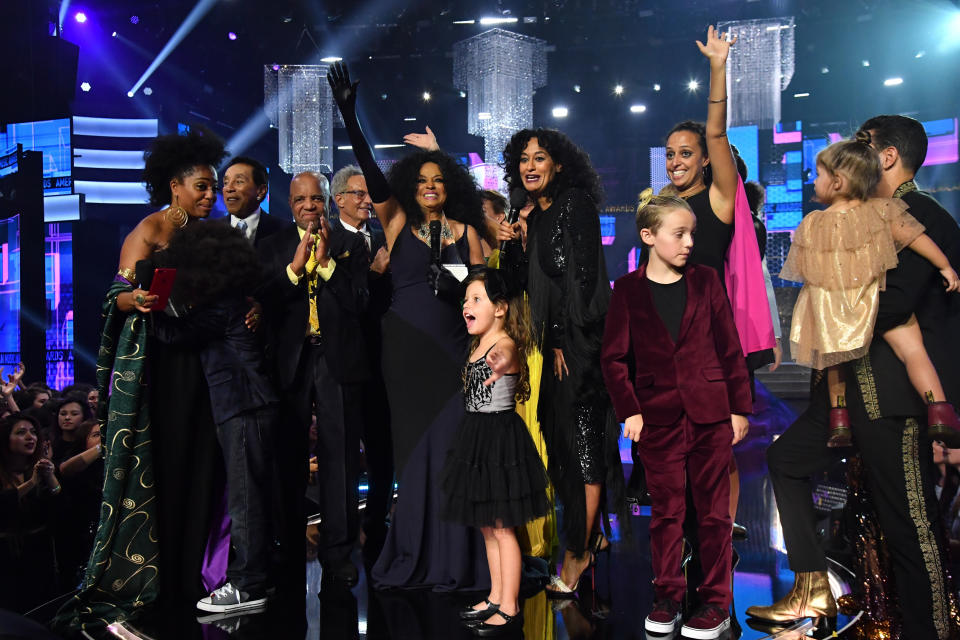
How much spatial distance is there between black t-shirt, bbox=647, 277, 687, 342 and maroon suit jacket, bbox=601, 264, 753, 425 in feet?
0.11

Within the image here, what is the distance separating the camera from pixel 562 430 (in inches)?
153

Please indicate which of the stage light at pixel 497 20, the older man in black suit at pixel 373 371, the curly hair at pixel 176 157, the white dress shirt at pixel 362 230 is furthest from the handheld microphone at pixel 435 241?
the stage light at pixel 497 20

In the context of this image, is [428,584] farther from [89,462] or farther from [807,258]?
[89,462]

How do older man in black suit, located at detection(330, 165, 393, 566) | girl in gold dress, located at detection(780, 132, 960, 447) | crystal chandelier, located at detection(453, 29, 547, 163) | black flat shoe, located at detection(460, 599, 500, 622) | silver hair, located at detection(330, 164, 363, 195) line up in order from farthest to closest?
1. crystal chandelier, located at detection(453, 29, 547, 163)
2. silver hair, located at detection(330, 164, 363, 195)
3. older man in black suit, located at detection(330, 165, 393, 566)
4. black flat shoe, located at detection(460, 599, 500, 622)
5. girl in gold dress, located at detection(780, 132, 960, 447)

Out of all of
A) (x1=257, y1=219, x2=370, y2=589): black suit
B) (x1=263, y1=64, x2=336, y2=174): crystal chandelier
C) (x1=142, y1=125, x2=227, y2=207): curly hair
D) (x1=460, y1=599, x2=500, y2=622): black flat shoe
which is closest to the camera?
(x1=460, y1=599, x2=500, y2=622): black flat shoe

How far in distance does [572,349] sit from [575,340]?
0.15ft

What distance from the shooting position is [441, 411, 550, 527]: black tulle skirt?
331 cm

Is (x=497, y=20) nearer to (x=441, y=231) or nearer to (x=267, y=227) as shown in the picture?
(x=267, y=227)

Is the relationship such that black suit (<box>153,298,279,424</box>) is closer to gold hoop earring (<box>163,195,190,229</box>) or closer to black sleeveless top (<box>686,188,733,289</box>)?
gold hoop earring (<box>163,195,190,229</box>)

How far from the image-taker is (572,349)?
383cm

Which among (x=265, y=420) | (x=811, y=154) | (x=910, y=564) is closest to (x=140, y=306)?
(x=265, y=420)

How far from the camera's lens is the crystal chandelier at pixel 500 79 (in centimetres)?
980

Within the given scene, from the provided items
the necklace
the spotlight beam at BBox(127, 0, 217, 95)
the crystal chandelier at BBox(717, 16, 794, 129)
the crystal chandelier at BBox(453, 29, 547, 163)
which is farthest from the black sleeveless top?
the spotlight beam at BBox(127, 0, 217, 95)

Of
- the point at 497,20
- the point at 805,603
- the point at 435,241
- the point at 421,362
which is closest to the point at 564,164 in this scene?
the point at 435,241
